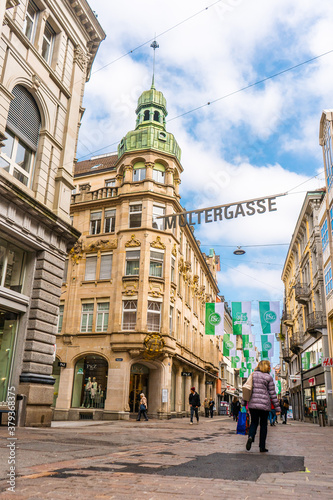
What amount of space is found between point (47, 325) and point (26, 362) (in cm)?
155

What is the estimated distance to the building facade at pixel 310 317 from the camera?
32.5 metres

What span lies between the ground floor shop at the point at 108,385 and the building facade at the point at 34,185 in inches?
576

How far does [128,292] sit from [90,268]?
4488mm

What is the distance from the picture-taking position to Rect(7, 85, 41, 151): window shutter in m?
15.7

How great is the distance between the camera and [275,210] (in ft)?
41.5

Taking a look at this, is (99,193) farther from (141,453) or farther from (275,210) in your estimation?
(141,453)

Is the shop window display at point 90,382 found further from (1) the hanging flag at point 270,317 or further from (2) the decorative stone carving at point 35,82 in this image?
(2) the decorative stone carving at point 35,82

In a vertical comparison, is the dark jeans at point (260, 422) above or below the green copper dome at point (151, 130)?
below

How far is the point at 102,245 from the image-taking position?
33656 mm

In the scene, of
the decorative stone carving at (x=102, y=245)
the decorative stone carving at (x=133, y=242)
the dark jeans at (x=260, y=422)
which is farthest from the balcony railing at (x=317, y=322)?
the dark jeans at (x=260, y=422)

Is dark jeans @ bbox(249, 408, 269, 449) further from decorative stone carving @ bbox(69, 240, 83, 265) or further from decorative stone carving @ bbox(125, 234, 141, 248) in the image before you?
decorative stone carving @ bbox(69, 240, 83, 265)

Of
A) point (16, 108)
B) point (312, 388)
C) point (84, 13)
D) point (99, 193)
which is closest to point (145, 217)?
point (99, 193)

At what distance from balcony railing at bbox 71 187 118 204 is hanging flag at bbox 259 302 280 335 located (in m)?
14.7

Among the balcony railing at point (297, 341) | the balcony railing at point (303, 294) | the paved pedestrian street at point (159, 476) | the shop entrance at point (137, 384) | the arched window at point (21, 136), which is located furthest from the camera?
the balcony railing at point (297, 341)
